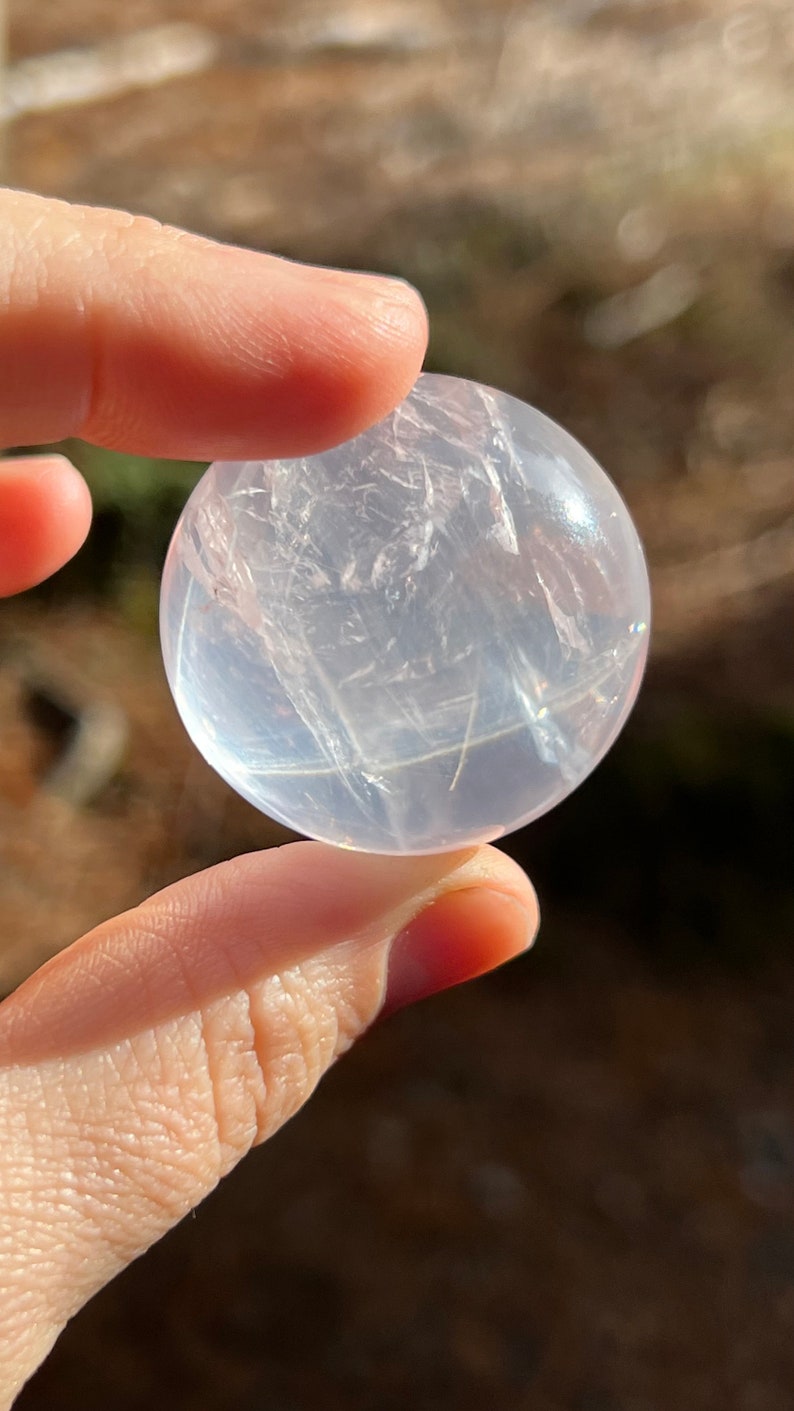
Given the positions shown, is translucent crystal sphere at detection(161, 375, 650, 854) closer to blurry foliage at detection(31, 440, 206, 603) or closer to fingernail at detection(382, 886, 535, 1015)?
fingernail at detection(382, 886, 535, 1015)

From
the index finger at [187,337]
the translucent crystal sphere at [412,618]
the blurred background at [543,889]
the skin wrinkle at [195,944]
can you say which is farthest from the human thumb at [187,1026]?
the blurred background at [543,889]

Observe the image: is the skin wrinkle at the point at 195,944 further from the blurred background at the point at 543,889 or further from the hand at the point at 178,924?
the blurred background at the point at 543,889

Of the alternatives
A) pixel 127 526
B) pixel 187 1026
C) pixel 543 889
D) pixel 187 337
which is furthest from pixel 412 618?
pixel 127 526

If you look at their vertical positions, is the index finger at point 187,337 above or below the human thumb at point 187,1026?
above

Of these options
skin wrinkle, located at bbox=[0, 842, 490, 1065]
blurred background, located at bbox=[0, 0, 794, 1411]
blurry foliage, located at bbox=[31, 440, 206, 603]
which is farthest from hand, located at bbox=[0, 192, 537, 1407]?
blurry foliage, located at bbox=[31, 440, 206, 603]

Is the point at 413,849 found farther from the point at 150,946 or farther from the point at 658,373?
the point at 658,373

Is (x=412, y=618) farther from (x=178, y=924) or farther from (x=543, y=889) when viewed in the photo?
(x=543, y=889)
